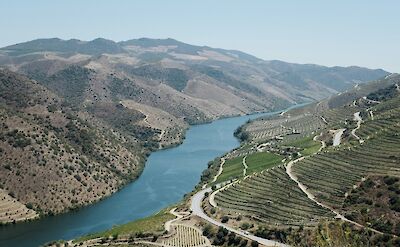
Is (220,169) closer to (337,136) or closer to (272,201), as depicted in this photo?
(337,136)

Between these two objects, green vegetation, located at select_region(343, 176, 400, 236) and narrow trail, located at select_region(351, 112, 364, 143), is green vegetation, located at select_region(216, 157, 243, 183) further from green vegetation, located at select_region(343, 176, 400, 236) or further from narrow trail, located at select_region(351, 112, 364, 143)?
→ green vegetation, located at select_region(343, 176, 400, 236)

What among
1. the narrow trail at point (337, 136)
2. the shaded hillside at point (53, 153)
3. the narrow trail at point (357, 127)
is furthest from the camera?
the narrow trail at point (337, 136)

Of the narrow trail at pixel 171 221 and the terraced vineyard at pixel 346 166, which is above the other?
the terraced vineyard at pixel 346 166

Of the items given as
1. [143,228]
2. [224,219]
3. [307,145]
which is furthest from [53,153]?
[307,145]

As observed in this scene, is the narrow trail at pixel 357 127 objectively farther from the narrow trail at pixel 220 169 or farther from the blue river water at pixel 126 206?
the blue river water at pixel 126 206

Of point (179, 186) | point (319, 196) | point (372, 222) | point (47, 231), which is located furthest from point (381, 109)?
point (47, 231)

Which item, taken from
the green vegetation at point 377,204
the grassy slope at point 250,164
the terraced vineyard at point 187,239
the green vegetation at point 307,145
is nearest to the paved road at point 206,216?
the terraced vineyard at point 187,239
